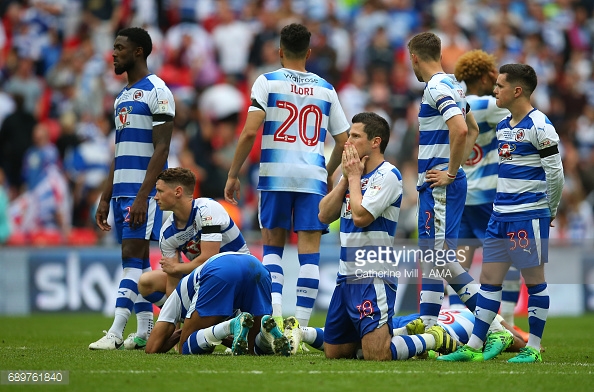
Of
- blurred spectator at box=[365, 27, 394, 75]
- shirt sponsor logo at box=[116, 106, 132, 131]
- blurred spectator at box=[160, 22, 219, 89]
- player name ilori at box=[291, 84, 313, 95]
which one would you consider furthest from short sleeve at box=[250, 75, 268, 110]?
blurred spectator at box=[365, 27, 394, 75]

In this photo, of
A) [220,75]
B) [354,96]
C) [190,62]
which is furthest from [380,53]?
[190,62]

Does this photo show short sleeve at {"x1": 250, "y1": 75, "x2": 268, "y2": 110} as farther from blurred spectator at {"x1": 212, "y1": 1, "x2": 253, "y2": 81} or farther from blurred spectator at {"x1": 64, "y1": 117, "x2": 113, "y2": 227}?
blurred spectator at {"x1": 212, "y1": 1, "x2": 253, "y2": 81}

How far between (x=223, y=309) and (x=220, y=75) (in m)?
11.7

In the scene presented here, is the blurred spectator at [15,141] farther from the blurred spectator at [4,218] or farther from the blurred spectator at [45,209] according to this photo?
the blurred spectator at [4,218]

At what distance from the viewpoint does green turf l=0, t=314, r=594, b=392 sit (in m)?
6.19

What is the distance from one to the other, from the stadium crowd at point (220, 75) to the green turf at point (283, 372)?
768cm

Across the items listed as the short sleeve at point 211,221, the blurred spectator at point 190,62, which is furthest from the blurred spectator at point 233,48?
the short sleeve at point 211,221

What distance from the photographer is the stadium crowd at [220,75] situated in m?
16.5

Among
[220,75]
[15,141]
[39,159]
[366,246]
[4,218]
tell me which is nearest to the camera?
[366,246]

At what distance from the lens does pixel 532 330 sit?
7930 mm

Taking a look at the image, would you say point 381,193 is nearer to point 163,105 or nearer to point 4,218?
point 163,105

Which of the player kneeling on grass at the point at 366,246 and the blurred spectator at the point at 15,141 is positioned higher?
the blurred spectator at the point at 15,141

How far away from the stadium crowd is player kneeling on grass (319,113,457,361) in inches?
327

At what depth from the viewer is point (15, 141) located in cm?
1698
